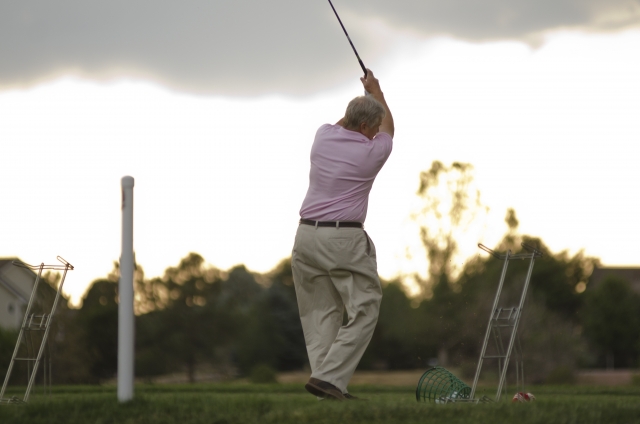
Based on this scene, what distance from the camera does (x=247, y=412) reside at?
161 inches

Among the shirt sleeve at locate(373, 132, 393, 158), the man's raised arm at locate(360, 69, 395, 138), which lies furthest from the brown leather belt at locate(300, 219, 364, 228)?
the man's raised arm at locate(360, 69, 395, 138)

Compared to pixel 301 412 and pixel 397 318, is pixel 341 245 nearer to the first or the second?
pixel 301 412

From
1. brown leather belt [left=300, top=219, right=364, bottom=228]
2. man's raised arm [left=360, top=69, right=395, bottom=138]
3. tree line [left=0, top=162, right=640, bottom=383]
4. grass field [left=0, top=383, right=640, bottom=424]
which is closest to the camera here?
grass field [left=0, top=383, right=640, bottom=424]

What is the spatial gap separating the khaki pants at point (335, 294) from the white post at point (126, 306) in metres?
1.45

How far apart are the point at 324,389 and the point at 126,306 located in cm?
161

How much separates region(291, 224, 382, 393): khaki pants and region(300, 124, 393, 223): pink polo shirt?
0.14 metres

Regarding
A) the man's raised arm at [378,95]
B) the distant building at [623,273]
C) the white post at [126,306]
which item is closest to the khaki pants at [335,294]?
the man's raised arm at [378,95]

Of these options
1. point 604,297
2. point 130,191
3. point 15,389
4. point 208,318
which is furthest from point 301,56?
point 604,297

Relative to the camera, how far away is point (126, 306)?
4.13 metres

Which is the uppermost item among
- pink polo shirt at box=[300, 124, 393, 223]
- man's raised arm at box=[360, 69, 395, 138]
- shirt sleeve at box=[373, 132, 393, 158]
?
man's raised arm at box=[360, 69, 395, 138]

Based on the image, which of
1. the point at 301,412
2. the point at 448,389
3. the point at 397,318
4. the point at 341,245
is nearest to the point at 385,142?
the point at 341,245

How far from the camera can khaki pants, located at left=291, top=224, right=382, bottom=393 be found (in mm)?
5266

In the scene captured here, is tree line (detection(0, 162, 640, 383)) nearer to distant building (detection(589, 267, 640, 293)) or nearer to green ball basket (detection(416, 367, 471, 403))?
distant building (detection(589, 267, 640, 293))

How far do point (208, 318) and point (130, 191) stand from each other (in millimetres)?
35301
